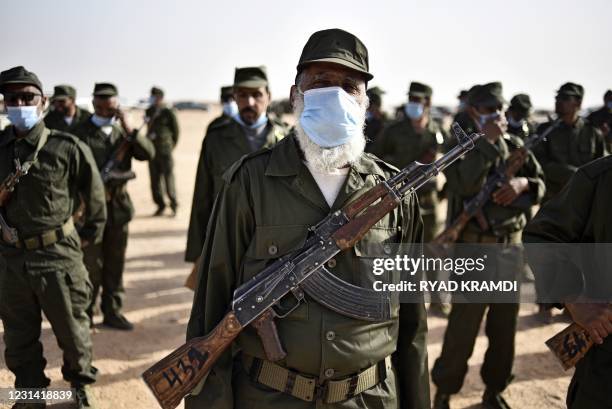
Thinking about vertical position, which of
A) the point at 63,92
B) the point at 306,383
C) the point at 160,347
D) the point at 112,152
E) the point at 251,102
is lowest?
the point at 160,347

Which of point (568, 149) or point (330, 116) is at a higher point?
point (568, 149)

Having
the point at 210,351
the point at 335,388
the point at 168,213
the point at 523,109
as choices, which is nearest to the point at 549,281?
the point at 335,388

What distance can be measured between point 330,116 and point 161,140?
9739mm

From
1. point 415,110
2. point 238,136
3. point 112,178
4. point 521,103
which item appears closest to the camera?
point 238,136

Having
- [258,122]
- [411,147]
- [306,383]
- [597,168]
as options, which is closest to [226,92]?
[411,147]

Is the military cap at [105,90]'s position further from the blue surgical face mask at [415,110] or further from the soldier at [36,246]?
the blue surgical face mask at [415,110]

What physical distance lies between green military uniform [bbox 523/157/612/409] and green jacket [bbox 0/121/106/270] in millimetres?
3217

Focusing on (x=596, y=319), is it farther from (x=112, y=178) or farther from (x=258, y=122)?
(x=112, y=178)

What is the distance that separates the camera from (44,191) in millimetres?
3904

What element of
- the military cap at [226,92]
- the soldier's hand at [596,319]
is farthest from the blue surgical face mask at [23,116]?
the military cap at [226,92]

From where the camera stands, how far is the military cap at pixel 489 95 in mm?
4340

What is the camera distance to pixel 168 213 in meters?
12.2

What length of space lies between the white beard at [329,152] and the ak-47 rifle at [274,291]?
0.63ft

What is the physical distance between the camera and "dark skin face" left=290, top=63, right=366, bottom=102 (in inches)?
88.4
